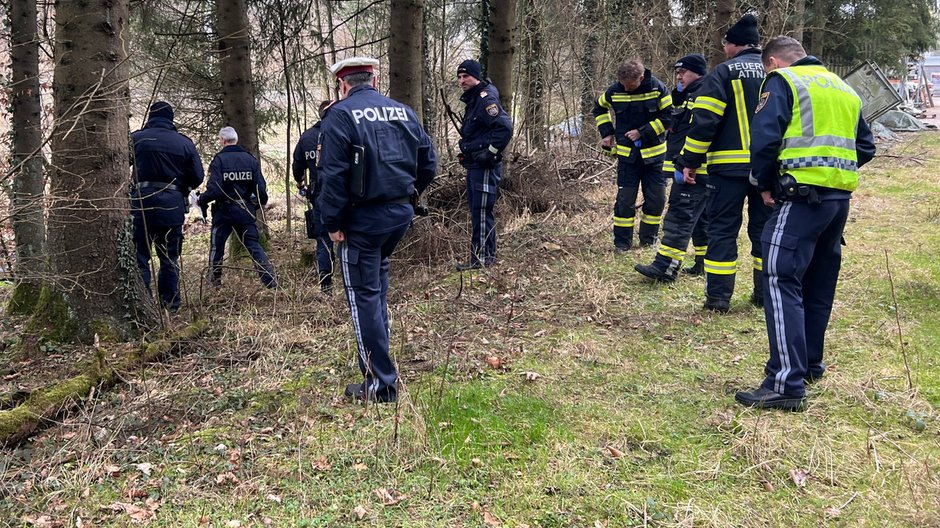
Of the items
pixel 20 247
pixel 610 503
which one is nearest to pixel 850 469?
pixel 610 503

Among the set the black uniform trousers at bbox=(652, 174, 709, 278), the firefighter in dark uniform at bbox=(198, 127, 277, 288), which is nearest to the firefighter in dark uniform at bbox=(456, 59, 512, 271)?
the black uniform trousers at bbox=(652, 174, 709, 278)

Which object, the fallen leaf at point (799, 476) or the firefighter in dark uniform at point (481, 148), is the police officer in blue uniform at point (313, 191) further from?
the fallen leaf at point (799, 476)

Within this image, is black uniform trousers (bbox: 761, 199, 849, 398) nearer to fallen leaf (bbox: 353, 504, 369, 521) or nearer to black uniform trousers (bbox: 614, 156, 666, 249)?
fallen leaf (bbox: 353, 504, 369, 521)

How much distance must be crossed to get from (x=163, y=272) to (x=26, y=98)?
2.35m

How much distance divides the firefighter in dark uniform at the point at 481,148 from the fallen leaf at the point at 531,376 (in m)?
2.62

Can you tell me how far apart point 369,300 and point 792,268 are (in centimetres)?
252

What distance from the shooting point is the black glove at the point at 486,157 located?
22.5 ft

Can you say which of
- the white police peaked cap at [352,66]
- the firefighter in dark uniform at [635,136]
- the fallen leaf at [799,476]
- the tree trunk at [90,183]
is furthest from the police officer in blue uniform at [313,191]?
the fallen leaf at [799,476]

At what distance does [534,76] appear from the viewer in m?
12.8

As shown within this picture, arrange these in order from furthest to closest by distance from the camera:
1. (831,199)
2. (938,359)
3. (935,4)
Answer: (935,4), (938,359), (831,199)

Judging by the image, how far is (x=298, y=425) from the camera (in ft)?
12.2

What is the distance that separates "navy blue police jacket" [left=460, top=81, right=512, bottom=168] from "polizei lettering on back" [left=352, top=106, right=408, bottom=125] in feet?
9.61

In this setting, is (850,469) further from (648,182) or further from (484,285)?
(648,182)

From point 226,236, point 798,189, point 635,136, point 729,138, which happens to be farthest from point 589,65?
point 798,189
